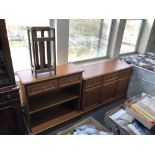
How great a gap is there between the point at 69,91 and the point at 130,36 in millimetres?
2181

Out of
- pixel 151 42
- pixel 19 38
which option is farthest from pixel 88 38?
pixel 151 42

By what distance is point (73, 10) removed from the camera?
2.58ft

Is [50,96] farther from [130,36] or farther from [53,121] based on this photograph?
[130,36]

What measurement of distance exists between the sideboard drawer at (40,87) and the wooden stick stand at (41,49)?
0.44ft

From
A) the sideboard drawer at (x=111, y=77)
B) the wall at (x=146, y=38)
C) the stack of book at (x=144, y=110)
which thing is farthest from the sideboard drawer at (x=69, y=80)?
the wall at (x=146, y=38)

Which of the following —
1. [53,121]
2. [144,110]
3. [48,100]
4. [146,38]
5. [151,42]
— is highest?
[146,38]

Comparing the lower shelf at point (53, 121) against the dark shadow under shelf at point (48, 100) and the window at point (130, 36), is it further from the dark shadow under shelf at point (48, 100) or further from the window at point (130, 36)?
the window at point (130, 36)

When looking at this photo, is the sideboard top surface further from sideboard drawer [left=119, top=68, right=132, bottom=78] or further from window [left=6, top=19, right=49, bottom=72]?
window [left=6, top=19, right=49, bottom=72]

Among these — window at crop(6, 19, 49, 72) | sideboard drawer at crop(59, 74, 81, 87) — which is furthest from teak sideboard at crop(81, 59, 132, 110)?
window at crop(6, 19, 49, 72)

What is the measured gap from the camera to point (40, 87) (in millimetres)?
1707

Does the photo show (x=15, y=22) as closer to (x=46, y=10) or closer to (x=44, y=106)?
(x=44, y=106)

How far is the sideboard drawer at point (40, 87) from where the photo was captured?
5.42ft

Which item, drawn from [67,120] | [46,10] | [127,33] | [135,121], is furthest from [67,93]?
[127,33]
